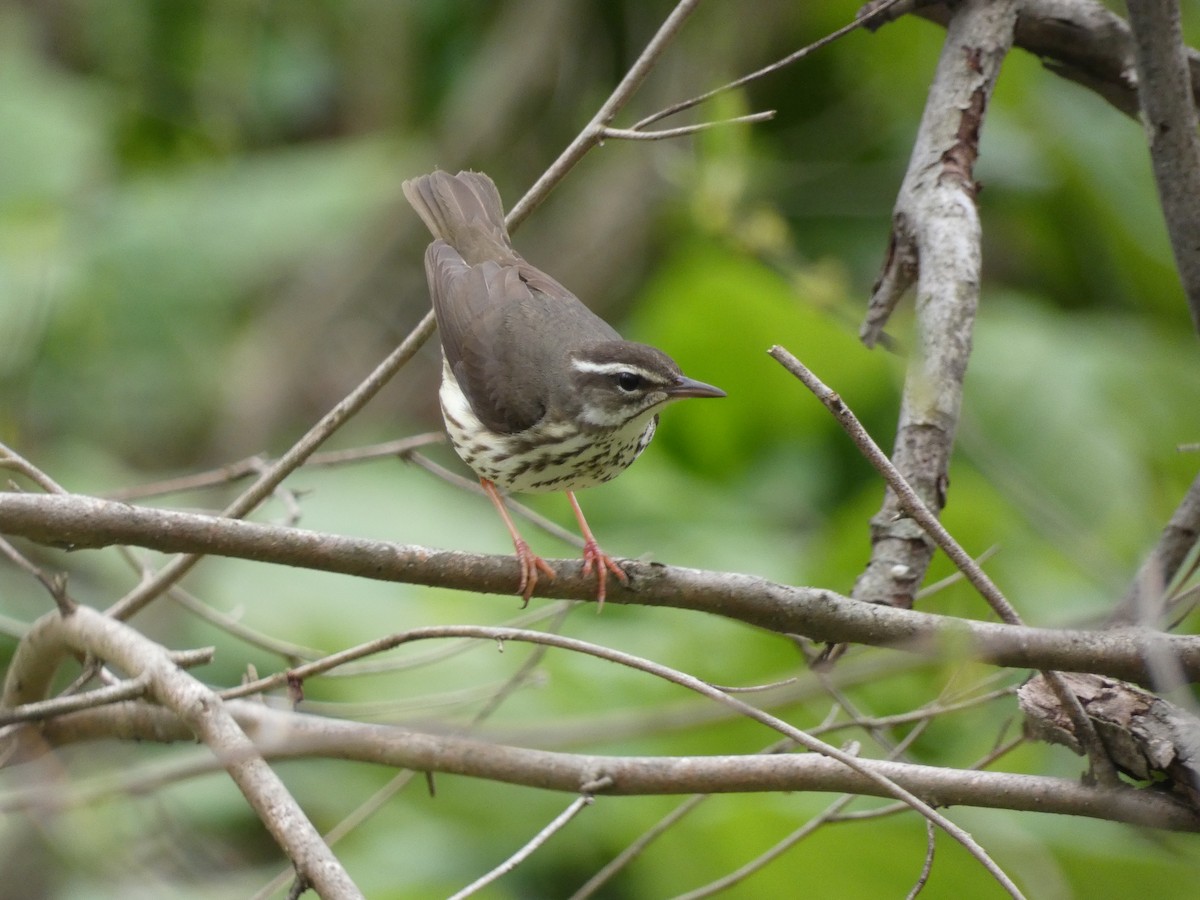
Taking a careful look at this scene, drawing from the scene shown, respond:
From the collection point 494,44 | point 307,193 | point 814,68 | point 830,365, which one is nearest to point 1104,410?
point 830,365

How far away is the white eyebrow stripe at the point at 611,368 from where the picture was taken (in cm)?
352

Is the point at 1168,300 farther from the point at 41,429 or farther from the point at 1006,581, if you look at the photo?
the point at 41,429

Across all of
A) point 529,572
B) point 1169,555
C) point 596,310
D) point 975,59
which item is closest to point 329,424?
point 529,572

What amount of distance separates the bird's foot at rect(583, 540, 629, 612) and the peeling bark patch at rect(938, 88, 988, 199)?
1.05 m

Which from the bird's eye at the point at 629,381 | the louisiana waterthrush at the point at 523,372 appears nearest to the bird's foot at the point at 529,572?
the louisiana waterthrush at the point at 523,372

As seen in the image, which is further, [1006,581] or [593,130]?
[1006,581]

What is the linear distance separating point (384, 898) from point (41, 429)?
14.5ft

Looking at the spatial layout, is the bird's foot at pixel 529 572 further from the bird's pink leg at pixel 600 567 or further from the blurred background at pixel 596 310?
the blurred background at pixel 596 310

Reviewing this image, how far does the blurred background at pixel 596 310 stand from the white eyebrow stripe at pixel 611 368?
27.4 inches

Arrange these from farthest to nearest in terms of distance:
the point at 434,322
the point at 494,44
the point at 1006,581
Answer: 1. the point at 494,44
2. the point at 1006,581
3. the point at 434,322

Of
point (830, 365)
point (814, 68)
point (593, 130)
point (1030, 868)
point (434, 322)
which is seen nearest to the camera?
point (593, 130)

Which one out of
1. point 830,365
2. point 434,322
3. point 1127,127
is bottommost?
point 830,365

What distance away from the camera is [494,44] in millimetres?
9203

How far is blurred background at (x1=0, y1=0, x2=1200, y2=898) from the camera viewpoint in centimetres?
413
